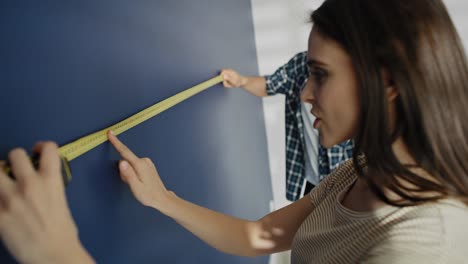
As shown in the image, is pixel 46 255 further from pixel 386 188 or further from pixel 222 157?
pixel 222 157

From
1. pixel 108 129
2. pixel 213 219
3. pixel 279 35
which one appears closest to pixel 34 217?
pixel 108 129

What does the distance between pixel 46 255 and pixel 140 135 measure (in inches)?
17.6

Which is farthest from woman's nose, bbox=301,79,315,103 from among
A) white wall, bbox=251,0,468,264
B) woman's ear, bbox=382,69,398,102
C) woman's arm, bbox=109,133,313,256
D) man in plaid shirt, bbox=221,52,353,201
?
white wall, bbox=251,0,468,264

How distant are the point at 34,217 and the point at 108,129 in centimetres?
32

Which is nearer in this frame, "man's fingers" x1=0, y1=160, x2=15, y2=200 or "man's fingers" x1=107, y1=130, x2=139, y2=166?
"man's fingers" x1=0, y1=160, x2=15, y2=200

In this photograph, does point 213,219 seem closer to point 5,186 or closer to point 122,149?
point 122,149

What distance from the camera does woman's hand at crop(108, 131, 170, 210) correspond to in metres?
0.74

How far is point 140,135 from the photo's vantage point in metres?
0.84

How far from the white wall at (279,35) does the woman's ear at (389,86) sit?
4.68ft

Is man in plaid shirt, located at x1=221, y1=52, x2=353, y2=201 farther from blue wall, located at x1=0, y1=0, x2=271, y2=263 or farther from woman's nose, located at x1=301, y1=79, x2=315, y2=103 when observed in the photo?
woman's nose, located at x1=301, y1=79, x2=315, y2=103

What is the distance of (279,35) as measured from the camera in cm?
221

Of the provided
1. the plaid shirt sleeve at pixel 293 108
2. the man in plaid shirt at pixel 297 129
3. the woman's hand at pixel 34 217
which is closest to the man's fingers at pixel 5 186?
the woman's hand at pixel 34 217

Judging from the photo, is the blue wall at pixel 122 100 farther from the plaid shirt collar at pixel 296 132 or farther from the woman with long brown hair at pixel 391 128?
the plaid shirt collar at pixel 296 132

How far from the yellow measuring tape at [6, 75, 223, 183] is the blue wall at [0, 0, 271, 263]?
0.6 inches
